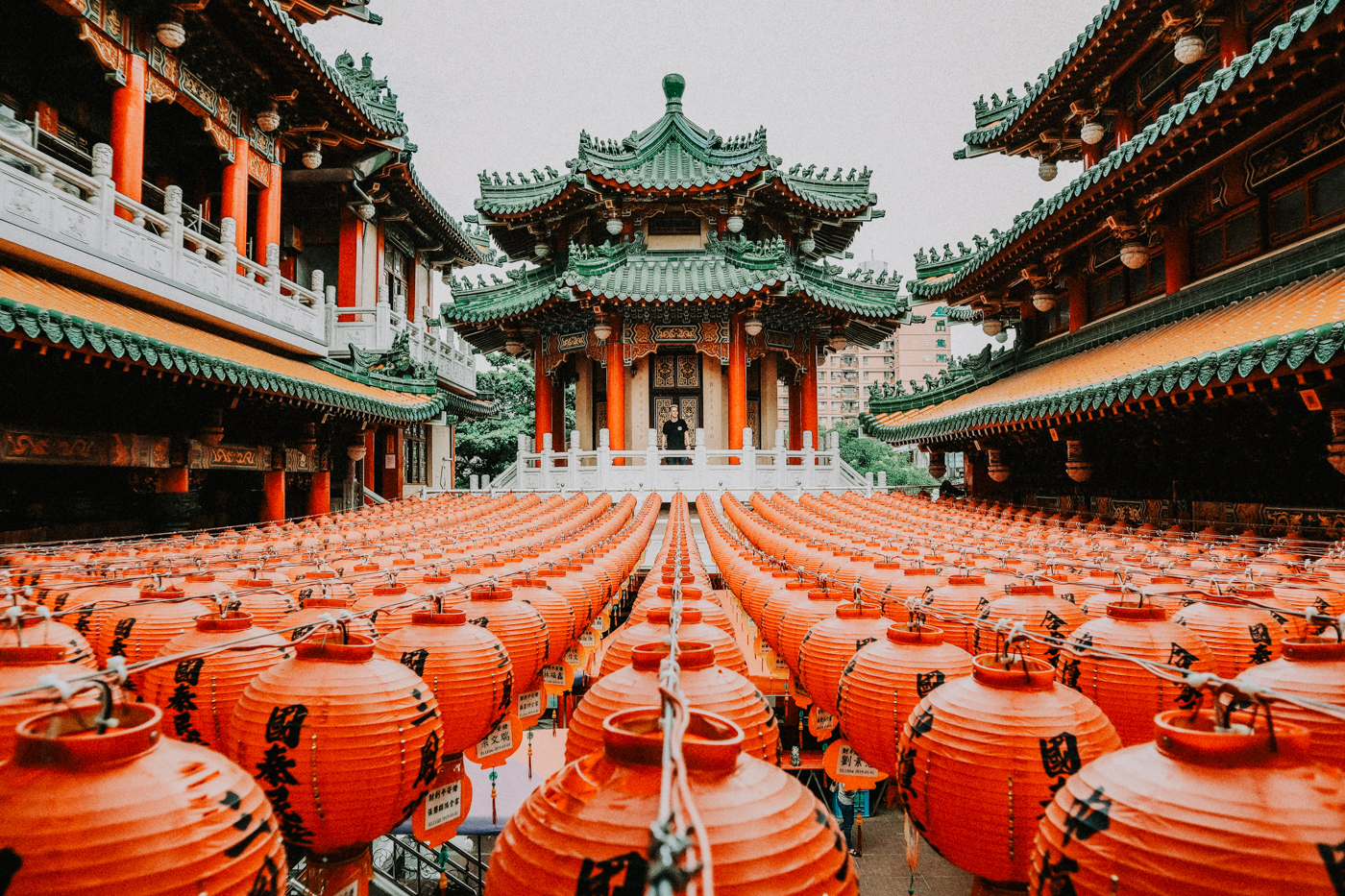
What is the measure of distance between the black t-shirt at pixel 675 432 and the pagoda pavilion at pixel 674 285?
23 cm

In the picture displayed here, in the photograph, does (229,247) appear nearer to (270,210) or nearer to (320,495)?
(270,210)

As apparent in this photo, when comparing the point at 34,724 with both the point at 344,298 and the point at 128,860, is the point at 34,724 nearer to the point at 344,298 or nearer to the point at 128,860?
the point at 128,860

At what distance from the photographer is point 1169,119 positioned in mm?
6914

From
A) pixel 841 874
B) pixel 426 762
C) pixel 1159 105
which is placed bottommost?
pixel 426 762

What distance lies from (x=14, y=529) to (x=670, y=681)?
904cm

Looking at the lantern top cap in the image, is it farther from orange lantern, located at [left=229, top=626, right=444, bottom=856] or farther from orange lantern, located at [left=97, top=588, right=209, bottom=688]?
orange lantern, located at [left=97, top=588, right=209, bottom=688]

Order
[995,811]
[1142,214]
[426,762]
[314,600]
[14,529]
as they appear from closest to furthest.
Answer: [995,811], [426,762], [314,600], [14,529], [1142,214]

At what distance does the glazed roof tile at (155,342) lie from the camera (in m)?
4.96

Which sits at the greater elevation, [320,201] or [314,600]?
[320,201]

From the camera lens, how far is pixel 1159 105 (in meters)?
10.1

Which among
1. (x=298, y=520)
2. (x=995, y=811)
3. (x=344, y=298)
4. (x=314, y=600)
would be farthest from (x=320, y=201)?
(x=995, y=811)

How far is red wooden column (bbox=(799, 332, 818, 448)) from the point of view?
57.3ft

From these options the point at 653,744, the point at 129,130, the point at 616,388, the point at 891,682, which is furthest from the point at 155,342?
the point at 616,388

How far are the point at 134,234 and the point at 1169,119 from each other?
10891 mm
